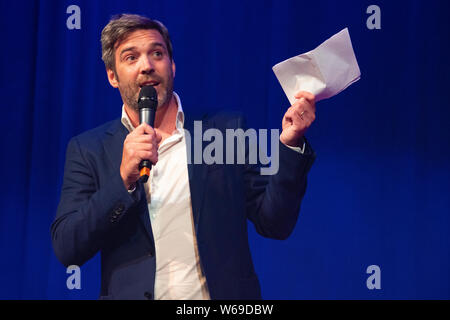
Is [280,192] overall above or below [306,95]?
below

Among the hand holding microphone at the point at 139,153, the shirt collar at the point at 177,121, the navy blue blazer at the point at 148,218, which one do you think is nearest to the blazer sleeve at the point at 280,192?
the navy blue blazer at the point at 148,218

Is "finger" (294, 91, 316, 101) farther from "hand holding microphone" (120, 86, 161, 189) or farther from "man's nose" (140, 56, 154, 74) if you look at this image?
"man's nose" (140, 56, 154, 74)

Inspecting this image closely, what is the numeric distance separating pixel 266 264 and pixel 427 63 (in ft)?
4.45

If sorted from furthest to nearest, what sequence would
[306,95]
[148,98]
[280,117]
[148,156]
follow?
1. [280,117]
2. [148,98]
3. [306,95]
4. [148,156]

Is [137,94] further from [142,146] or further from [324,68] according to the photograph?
[324,68]

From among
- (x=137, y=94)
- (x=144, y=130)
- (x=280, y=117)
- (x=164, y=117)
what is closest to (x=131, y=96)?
(x=137, y=94)

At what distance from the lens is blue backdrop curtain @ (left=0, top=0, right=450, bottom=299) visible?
2.69 metres

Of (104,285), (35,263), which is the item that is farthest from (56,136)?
(104,285)

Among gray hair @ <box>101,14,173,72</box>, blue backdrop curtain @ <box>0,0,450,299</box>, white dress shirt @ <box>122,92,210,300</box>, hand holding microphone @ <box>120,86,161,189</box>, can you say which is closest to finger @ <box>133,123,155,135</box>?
hand holding microphone @ <box>120,86,161,189</box>

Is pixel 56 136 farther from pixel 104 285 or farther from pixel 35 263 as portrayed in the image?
pixel 104 285

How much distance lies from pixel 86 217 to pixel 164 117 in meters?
0.46

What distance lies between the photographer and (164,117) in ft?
5.41

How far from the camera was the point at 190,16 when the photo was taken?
8.83 ft
